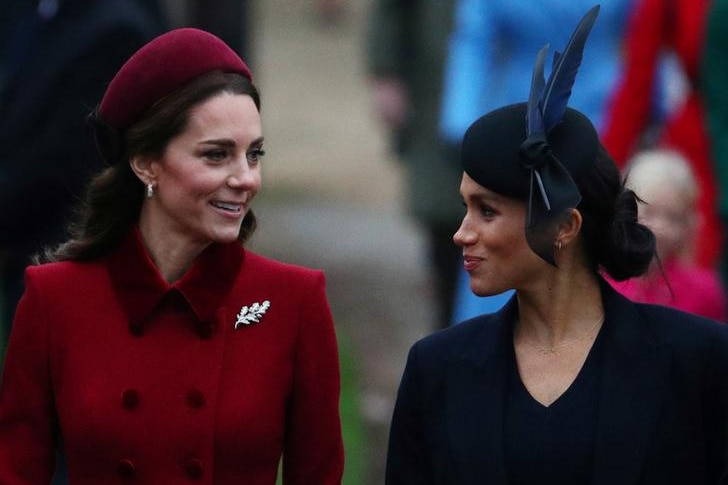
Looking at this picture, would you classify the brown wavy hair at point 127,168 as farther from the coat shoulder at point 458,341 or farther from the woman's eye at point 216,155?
the coat shoulder at point 458,341

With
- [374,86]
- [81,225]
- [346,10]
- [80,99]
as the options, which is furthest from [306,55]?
[81,225]

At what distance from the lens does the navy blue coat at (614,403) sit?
4875 millimetres

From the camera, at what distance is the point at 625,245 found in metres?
5.07

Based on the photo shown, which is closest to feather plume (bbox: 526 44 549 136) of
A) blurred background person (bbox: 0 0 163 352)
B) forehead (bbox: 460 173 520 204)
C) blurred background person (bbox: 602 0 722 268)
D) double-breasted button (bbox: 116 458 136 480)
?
forehead (bbox: 460 173 520 204)

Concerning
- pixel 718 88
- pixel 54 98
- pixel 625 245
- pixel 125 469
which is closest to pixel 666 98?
pixel 718 88

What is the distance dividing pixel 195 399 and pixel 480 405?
2.11 feet

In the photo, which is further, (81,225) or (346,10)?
(346,10)

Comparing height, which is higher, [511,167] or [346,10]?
[346,10]

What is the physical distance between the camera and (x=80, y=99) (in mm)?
7047

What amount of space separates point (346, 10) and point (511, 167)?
18299 millimetres

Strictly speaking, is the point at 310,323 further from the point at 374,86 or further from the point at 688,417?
the point at 374,86

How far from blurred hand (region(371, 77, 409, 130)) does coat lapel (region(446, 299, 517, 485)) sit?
3.96 metres

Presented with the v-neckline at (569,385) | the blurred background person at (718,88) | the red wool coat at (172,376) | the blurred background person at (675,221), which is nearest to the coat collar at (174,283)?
the red wool coat at (172,376)

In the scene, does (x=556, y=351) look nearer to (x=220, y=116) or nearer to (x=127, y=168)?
(x=220, y=116)
